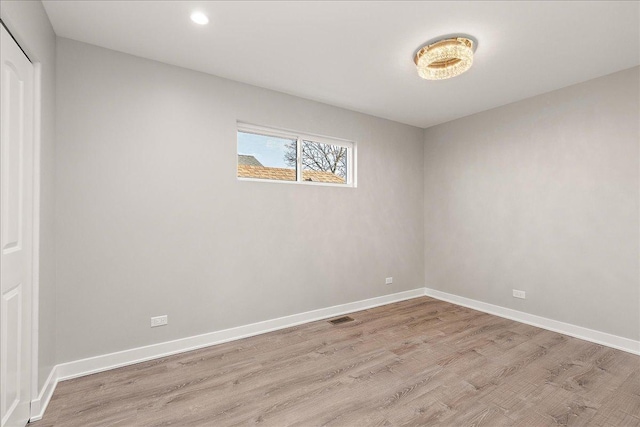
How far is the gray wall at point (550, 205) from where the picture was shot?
2809mm

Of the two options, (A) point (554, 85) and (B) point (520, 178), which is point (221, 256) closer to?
(B) point (520, 178)

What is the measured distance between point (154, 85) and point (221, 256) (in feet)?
5.67

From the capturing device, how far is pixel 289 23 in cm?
214

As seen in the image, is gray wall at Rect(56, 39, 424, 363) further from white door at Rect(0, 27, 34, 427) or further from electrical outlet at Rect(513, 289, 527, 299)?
electrical outlet at Rect(513, 289, 527, 299)

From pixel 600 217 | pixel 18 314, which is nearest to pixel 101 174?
pixel 18 314

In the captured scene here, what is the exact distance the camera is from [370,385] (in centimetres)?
219

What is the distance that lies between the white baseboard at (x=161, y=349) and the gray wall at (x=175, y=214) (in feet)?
0.22

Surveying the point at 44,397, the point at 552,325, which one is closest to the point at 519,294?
the point at 552,325

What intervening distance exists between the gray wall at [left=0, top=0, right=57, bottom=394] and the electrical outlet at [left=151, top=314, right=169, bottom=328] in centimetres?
67

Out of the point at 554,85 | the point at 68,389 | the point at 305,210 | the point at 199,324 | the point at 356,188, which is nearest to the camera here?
the point at 68,389

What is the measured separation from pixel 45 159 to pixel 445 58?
3.12 metres

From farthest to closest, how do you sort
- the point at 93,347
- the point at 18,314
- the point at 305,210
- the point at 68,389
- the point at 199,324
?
the point at 305,210, the point at 199,324, the point at 93,347, the point at 68,389, the point at 18,314

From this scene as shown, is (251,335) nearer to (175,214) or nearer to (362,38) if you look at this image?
(175,214)

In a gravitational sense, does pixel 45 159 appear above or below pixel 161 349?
above
